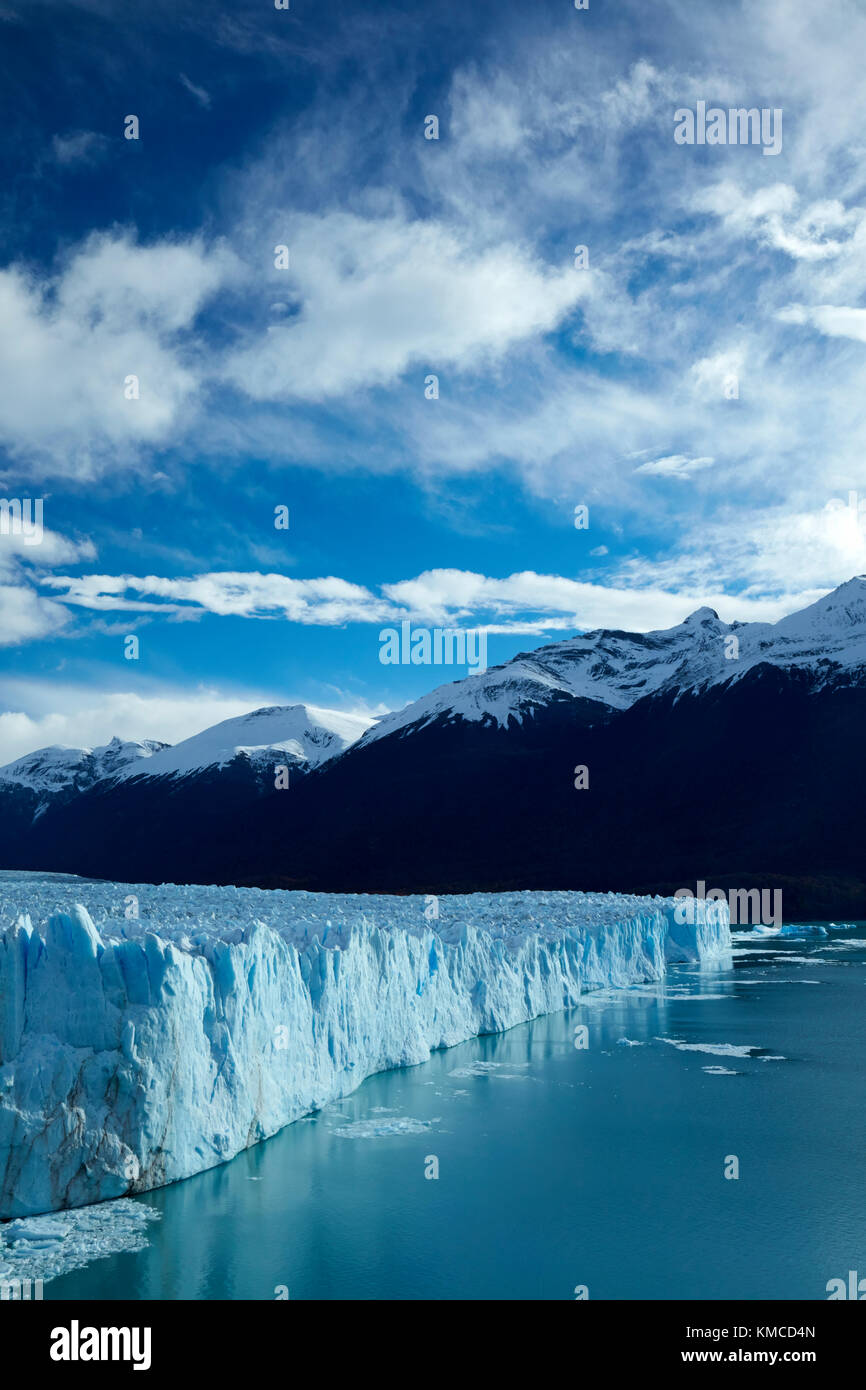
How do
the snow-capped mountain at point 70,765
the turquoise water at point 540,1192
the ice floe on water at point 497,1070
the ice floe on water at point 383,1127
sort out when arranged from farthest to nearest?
the snow-capped mountain at point 70,765
the ice floe on water at point 497,1070
the ice floe on water at point 383,1127
the turquoise water at point 540,1192

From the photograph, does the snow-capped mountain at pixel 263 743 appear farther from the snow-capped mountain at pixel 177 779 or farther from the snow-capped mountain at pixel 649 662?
the snow-capped mountain at pixel 649 662

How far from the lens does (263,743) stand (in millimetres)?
158625

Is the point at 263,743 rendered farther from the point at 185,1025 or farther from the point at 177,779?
the point at 185,1025

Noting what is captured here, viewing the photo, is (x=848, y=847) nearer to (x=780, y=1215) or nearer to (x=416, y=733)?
(x=416, y=733)

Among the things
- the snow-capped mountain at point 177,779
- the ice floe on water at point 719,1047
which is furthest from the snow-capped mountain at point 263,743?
the ice floe on water at point 719,1047

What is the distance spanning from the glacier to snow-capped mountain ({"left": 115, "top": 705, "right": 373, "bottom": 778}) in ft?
416

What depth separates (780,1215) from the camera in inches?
436

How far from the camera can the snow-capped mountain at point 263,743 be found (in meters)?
151

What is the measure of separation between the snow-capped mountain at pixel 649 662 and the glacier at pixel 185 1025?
102 metres

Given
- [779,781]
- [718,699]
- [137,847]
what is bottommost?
[137,847]

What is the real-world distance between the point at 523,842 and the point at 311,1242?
93851 mm

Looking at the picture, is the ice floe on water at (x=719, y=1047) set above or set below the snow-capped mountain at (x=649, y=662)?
below
